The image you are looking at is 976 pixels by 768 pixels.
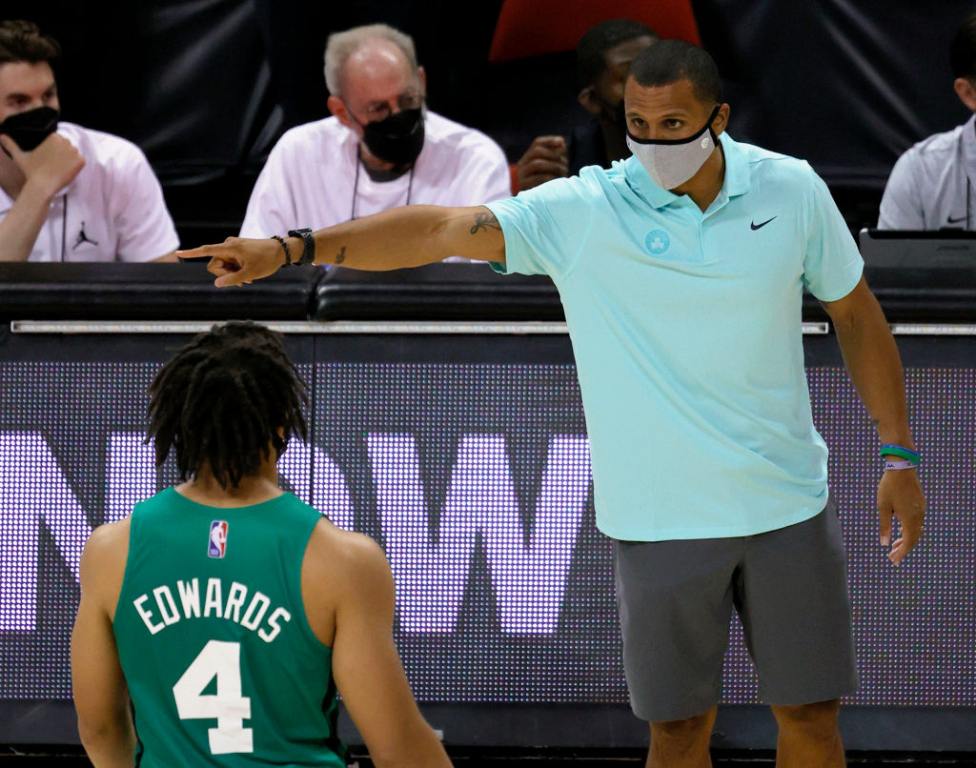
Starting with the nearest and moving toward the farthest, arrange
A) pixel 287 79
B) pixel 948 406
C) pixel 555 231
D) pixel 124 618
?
pixel 124 618, pixel 555 231, pixel 948 406, pixel 287 79

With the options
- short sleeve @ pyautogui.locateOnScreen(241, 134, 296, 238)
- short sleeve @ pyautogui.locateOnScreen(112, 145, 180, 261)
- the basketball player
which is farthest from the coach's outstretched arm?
short sleeve @ pyautogui.locateOnScreen(112, 145, 180, 261)

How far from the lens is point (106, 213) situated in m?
5.21

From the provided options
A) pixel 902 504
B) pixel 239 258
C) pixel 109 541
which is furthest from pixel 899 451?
pixel 109 541

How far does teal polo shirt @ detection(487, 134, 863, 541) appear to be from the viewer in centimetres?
292

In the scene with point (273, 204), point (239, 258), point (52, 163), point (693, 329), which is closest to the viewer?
point (239, 258)

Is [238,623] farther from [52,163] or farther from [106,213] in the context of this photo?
[106,213]

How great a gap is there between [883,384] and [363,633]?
4.25 ft

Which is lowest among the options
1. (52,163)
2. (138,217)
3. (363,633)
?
(138,217)

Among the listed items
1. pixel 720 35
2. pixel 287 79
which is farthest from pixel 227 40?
pixel 720 35

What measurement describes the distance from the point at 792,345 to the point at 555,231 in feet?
1.66

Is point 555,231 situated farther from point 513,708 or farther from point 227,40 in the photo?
point 227,40

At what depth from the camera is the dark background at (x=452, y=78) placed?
6539mm

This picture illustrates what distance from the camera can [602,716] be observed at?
370cm

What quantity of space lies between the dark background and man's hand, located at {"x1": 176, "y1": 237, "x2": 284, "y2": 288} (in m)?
3.90
